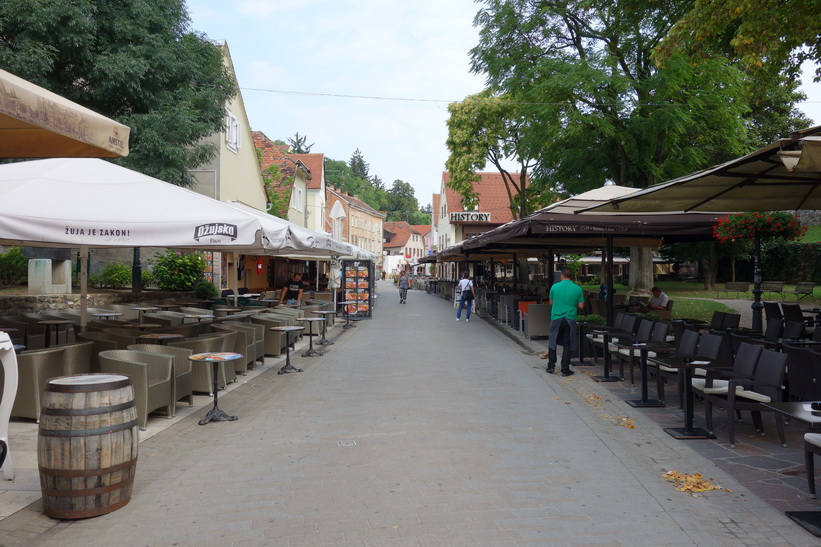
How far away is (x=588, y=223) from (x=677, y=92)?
28.1ft

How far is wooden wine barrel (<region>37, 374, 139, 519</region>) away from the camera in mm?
4164

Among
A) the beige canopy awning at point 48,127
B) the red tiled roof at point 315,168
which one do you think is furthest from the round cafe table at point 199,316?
the red tiled roof at point 315,168

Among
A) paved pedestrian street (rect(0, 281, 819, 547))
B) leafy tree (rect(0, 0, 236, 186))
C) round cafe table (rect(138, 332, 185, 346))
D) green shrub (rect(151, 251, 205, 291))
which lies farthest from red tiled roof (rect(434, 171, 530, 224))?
paved pedestrian street (rect(0, 281, 819, 547))

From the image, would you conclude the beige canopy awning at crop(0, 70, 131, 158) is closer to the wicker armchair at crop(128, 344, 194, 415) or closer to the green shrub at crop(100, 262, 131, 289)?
the wicker armchair at crop(128, 344, 194, 415)

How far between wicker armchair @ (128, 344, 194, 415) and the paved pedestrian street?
44cm

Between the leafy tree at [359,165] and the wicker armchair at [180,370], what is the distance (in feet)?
403

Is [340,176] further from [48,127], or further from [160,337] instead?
[48,127]

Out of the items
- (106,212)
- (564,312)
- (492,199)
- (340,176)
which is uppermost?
(340,176)

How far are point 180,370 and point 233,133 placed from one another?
19.5 metres

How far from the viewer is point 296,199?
39156mm

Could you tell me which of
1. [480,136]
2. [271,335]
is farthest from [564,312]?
[480,136]

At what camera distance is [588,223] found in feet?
37.0

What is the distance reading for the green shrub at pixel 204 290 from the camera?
18.3 m

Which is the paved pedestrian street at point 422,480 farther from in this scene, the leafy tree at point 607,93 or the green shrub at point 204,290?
the leafy tree at point 607,93
